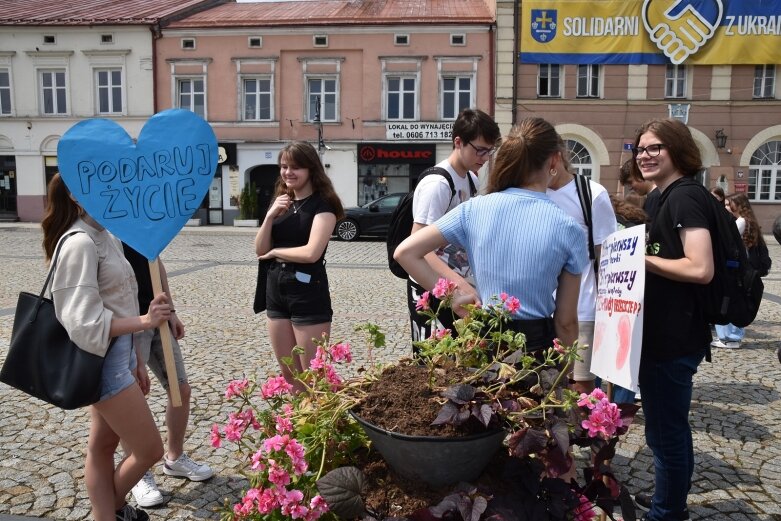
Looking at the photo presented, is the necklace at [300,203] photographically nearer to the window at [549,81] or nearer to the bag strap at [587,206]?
the bag strap at [587,206]

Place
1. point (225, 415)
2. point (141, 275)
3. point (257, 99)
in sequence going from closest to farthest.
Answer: point (141, 275)
point (225, 415)
point (257, 99)

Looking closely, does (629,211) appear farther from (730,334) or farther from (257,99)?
(257,99)

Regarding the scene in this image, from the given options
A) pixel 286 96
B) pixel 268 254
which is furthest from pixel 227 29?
pixel 268 254

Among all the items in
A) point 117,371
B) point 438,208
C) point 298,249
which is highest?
point 438,208

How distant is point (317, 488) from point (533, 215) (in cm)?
115

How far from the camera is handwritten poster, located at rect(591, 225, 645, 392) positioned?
Answer: 217 centimetres

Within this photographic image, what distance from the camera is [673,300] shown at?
8.13 feet

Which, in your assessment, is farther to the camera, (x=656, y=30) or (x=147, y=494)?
(x=656, y=30)

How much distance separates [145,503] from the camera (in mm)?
Result: 3047

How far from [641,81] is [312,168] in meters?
21.3

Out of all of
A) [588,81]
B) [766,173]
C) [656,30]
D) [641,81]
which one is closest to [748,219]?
[588,81]

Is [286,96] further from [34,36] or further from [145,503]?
[145,503]

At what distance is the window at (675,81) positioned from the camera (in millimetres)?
22031

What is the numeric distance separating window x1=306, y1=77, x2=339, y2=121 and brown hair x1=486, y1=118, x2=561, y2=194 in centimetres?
2227
